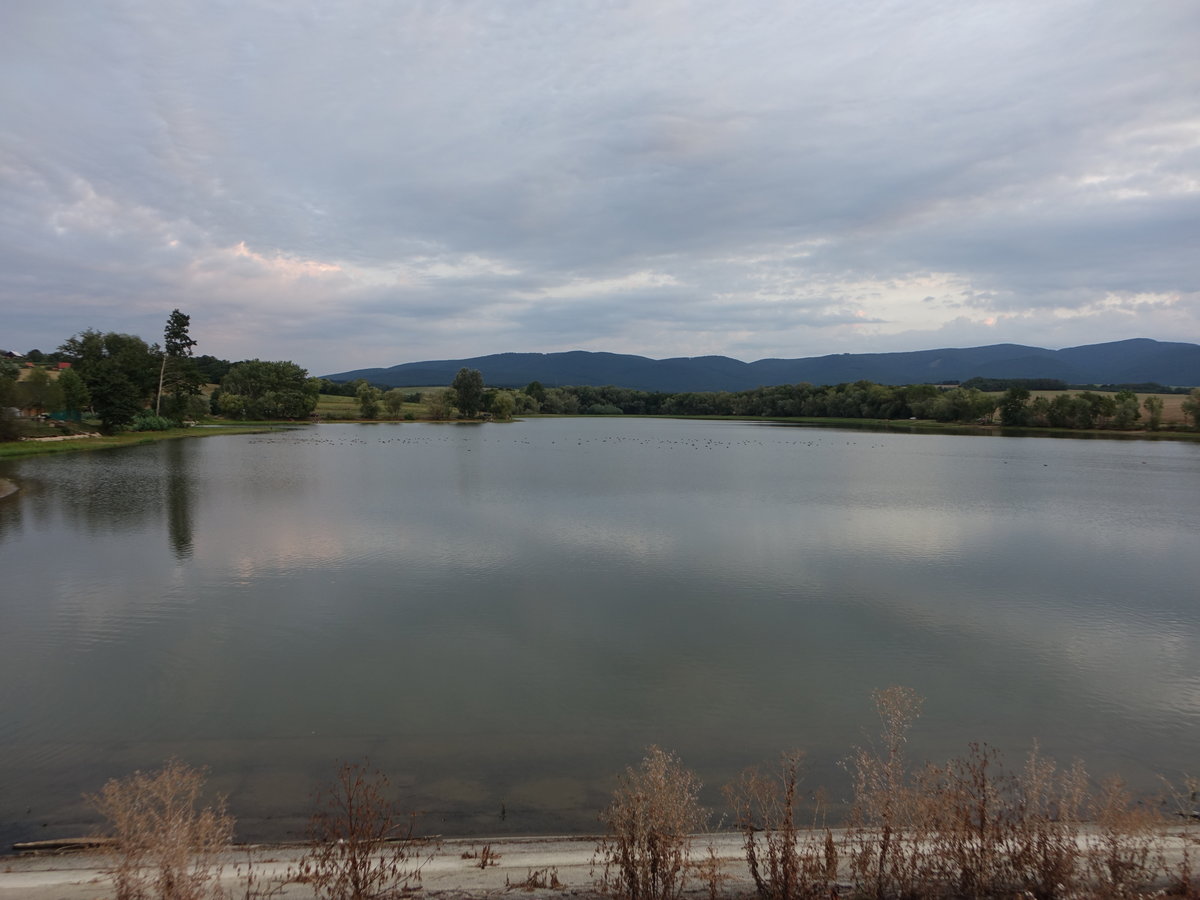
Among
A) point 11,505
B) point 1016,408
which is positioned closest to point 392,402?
point 11,505

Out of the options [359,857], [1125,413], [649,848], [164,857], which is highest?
[1125,413]

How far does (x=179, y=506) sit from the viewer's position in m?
21.2

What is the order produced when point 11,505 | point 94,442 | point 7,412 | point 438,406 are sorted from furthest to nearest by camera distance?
1. point 438,406
2. point 94,442
3. point 7,412
4. point 11,505

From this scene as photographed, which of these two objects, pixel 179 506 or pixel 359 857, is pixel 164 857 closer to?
pixel 359 857

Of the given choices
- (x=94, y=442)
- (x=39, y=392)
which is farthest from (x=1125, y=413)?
(x=39, y=392)

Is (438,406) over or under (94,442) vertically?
over

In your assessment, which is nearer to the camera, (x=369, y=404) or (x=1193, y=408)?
(x=1193, y=408)

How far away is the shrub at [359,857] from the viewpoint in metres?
4.07

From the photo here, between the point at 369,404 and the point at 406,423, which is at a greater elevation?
the point at 369,404

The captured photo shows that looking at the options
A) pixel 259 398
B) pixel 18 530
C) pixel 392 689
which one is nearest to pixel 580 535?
pixel 392 689

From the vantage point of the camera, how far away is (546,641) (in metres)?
10.1

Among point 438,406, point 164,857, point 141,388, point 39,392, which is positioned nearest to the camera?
point 164,857

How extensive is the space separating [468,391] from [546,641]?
300 ft

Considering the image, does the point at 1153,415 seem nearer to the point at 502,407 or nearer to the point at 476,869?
the point at 502,407
